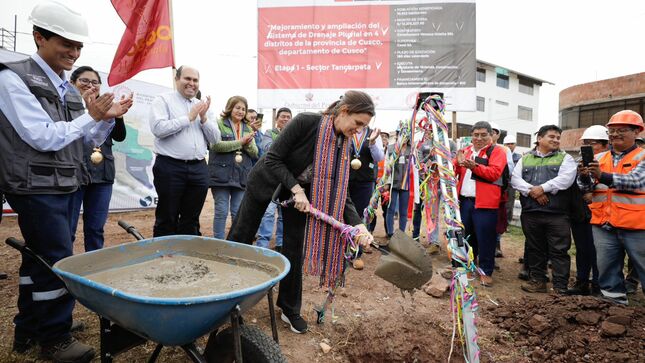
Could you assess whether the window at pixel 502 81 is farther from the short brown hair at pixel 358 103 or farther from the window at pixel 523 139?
the short brown hair at pixel 358 103

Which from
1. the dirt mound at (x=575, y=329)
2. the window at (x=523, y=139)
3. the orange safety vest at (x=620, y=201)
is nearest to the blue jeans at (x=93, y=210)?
the dirt mound at (x=575, y=329)

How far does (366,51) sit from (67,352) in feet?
18.3

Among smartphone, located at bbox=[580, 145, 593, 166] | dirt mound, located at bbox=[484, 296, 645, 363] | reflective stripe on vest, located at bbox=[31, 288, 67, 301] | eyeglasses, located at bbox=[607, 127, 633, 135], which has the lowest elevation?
dirt mound, located at bbox=[484, 296, 645, 363]

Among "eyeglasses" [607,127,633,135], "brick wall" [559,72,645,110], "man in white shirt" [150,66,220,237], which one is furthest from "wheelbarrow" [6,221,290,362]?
"brick wall" [559,72,645,110]

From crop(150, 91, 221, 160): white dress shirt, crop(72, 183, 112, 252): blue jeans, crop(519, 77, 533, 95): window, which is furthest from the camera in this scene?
crop(519, 77, 533, 95): window

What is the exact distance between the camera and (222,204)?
393 centimetres

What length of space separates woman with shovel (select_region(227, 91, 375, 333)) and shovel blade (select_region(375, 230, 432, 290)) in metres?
0.29

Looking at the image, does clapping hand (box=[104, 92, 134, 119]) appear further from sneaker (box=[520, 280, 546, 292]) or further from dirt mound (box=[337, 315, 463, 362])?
sneaker (box=[520, 280, 546, 292])

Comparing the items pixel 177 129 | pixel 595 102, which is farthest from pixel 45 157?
pixel 595 102

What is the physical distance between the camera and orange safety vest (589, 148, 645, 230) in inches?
120

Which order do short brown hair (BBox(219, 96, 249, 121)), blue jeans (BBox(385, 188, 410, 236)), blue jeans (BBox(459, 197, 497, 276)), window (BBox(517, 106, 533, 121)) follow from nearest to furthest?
blue jeans (BBox(459, 197, 497, 276)), short brown hair (BBox(219, 96, 249, 121)), blue jeans (BBox(385, 188, 410, 236)), window (BBox(517, 106, 533, 121))

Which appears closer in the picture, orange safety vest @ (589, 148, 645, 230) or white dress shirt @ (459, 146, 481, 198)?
orange safety vest @ (589, 148, 645, 230)

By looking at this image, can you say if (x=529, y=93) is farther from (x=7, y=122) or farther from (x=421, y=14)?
(x=7, y=122)

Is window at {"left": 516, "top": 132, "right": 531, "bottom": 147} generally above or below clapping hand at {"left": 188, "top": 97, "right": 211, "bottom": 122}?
above
